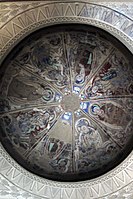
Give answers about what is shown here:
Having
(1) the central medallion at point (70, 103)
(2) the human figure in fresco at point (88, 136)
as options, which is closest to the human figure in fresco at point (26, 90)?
(1) the central medallion at point (70, 103)

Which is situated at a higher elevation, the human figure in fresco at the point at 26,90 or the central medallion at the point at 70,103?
the human figure in fresco at the point at 26,90

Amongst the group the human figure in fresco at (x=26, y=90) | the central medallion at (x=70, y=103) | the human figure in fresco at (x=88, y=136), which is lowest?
the human figure in fresco at (x=88, y=136)

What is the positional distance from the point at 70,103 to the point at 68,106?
6 centimetres

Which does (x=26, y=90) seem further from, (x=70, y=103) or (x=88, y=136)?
(x=88, y=136)

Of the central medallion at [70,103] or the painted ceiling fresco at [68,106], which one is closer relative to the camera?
the painted ceiling fresco at [68,106]

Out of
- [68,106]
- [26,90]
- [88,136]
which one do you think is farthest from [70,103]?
[26,90]

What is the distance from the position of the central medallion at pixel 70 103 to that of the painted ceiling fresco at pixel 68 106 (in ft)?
0.05

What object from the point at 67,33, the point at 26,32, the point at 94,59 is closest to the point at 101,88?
→ the point at 94,59

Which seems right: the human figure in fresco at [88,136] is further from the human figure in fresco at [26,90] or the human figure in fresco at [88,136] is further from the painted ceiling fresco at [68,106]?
the human figure in fresco at [26,90]

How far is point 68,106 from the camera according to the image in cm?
920

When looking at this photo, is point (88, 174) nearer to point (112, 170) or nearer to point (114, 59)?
point (112, 170)

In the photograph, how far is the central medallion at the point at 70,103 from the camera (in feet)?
30.1

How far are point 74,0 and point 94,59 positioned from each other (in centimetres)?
136

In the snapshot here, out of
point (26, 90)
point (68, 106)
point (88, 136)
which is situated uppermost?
point (26, 90)
